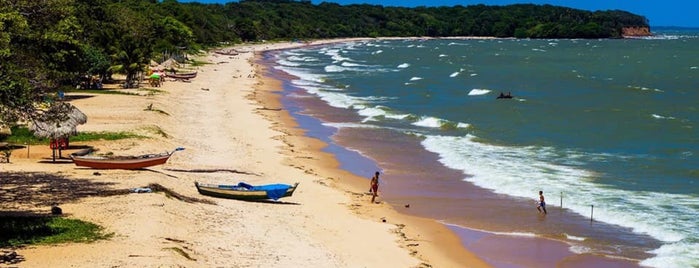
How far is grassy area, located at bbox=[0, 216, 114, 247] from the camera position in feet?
54.0

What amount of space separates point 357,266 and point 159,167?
37.8 ft

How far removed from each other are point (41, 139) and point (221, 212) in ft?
36.3

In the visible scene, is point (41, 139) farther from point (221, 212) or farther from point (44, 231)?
point (44, 231)

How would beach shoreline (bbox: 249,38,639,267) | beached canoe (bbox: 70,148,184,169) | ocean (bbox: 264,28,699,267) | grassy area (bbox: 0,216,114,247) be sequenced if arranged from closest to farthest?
grassy area (bbox: 0,216,114,247) < beach shoreline (bbox: 249,38,639,267) < ocean (bbox: 264,28,699,267) < beached canoe (bbox: 70,148,184,169)

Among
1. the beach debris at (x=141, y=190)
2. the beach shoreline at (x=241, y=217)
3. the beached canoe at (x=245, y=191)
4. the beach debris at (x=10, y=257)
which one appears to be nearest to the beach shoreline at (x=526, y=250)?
the beach shoreline at (x=241, y=217)

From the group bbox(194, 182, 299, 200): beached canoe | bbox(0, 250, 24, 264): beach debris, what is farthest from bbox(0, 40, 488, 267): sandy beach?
bbox(194, 182, 299, 200): beached canoe

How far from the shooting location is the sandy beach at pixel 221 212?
16.9m

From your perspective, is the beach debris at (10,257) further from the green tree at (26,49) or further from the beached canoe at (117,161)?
the beached canoe at (117,161)

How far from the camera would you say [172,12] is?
122500mm

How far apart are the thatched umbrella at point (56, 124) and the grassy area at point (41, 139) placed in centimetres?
65

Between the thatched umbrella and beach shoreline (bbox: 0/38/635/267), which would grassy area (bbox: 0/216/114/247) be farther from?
the thatched umbrella

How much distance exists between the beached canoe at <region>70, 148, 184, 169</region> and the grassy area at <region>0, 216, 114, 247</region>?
6.68 metres

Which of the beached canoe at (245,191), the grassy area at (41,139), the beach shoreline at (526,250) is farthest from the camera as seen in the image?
the grassy area at (41,139)

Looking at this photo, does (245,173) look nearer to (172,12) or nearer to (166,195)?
(166,195)
